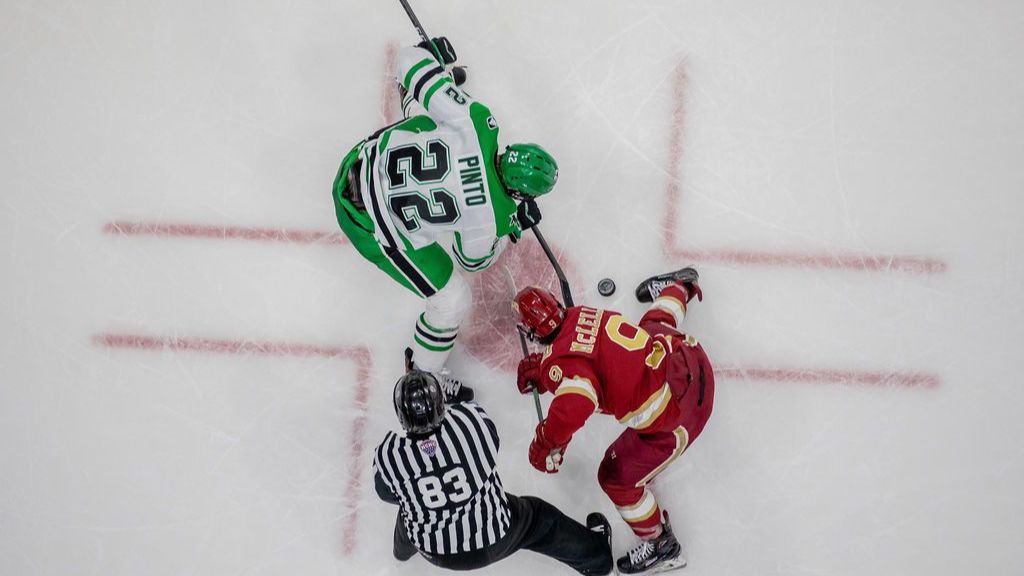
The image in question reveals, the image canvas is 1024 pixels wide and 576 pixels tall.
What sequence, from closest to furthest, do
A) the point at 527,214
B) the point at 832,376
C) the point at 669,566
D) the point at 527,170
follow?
the point at 527,170 < the point at 527,214 < the point at 669,566 < the point at 832,376

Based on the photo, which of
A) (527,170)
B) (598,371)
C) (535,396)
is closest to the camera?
(527,170)

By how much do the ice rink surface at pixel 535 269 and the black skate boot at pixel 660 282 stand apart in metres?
0.11

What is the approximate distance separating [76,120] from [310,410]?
7.66ft

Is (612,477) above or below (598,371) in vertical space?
below

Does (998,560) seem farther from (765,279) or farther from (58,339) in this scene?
(58,339)

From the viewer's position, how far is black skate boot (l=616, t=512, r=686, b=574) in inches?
161

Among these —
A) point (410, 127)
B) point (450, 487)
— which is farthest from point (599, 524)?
point (410, 127)

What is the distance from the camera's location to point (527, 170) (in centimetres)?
319

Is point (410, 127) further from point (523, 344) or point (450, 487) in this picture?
point (450, 487)

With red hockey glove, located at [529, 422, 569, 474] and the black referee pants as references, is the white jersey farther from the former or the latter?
the black referee pants

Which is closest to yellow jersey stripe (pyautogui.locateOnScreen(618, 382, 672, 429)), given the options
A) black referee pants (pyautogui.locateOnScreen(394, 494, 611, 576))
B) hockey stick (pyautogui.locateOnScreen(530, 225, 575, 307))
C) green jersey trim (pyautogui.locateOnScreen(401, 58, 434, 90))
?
black referee pants (pyautogui.locateOnScreen(394, 494, 611, 576))

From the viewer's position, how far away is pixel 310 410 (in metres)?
4.42

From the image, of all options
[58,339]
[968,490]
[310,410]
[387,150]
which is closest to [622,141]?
[387,150]

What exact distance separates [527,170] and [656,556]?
7.56 ft
